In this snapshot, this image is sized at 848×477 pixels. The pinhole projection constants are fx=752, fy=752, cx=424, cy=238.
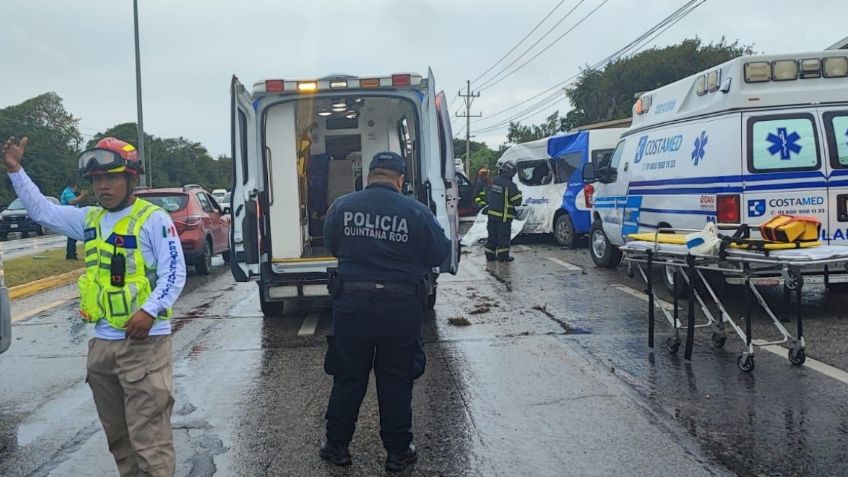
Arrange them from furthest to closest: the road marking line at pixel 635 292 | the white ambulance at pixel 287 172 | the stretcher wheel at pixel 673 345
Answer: the road marking line at pixel 635 292 → the white ambulance at pixel 287 172 → the stretcher wheel at pixel 673 345

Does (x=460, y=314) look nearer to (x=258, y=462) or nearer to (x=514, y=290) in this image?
(x=514, y=290)

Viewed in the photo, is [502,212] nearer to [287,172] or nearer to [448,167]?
[448,167]

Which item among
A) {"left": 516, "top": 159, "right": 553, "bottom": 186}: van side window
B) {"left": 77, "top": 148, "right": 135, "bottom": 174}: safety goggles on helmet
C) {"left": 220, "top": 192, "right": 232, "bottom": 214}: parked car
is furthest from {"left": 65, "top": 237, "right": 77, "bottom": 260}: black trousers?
{"left": 77, "top": 148, "right": 135, "bottom": 174}: safety goggles on helmet

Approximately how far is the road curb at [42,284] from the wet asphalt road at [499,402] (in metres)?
3.26

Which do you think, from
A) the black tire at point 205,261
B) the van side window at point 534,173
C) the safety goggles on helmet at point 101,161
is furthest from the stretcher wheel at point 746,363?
the van side window at point 534,173

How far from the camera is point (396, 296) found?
3.99m

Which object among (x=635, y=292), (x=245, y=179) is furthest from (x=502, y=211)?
(x=245, y=179)

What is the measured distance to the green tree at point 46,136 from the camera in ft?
187

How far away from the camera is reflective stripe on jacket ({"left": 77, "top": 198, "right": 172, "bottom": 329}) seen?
3.32m

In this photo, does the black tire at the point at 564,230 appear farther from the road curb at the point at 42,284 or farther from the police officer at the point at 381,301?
the police officer at the point at 381,301

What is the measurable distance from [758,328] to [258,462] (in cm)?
524

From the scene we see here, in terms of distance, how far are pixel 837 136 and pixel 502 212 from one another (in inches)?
263

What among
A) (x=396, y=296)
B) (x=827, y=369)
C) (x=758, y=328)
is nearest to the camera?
(x=396, y=296)

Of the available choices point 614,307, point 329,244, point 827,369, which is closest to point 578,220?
point 614,307
